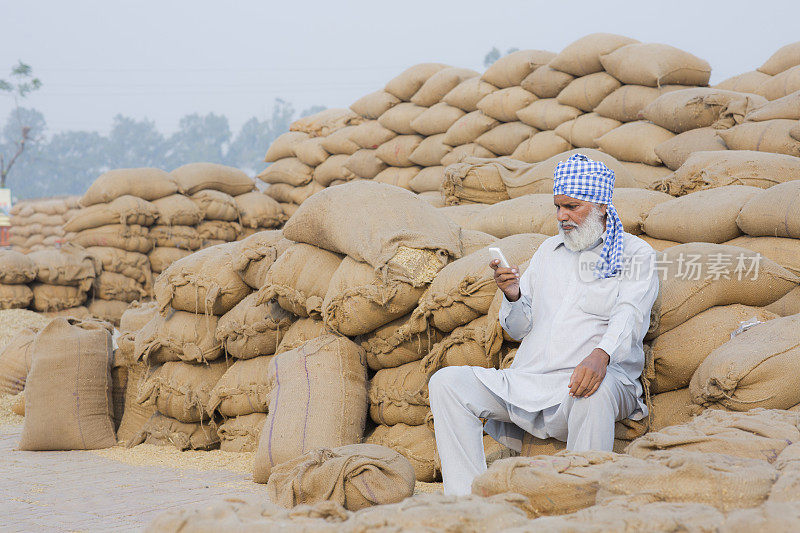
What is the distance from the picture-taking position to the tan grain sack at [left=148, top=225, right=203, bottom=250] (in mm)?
7535

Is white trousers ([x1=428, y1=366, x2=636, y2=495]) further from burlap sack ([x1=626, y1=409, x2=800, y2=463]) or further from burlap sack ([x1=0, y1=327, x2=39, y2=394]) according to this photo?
burlap sack ([x1=0, y1=327, x2=39, y2=394])

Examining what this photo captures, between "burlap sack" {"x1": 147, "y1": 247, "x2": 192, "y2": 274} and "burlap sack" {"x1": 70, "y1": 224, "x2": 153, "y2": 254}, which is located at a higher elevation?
"burlap sack" {"x1": 70, "y1": 224, "x2": 153, "y2": 254}

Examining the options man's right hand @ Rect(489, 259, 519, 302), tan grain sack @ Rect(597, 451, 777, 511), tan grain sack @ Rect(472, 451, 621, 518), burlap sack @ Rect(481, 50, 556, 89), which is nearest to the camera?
tan grain sack @ Rect(597, 451, 777, 511)

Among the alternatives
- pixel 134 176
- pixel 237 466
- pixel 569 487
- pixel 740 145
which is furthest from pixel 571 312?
pixel 134 176

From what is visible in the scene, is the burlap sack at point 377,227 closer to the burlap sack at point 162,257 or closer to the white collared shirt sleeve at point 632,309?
the white collared shirt sleeve at point 632,309

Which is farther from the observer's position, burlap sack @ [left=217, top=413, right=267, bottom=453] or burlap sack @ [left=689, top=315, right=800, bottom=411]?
burlap sack @ [left=217, top=413, right=267, bottom=453]

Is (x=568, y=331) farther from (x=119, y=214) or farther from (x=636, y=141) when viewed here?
(x=119, y=214)

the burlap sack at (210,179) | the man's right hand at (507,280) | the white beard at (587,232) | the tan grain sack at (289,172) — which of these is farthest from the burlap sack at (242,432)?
the tan grain sack at (289,172)

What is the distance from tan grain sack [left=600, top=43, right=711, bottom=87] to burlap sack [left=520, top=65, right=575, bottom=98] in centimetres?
43

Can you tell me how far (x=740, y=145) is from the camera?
465 centimetres

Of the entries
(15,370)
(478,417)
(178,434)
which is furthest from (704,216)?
(15,370)

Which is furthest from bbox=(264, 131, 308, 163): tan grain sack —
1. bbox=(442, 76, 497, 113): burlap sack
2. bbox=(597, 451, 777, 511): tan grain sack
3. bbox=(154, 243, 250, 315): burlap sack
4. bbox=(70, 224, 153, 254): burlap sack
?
bbox=(597, 451, 777, 511): tan grain sack

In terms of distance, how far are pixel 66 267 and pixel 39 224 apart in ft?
20.5

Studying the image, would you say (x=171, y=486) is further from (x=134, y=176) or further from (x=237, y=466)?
(x=134, y=176)
